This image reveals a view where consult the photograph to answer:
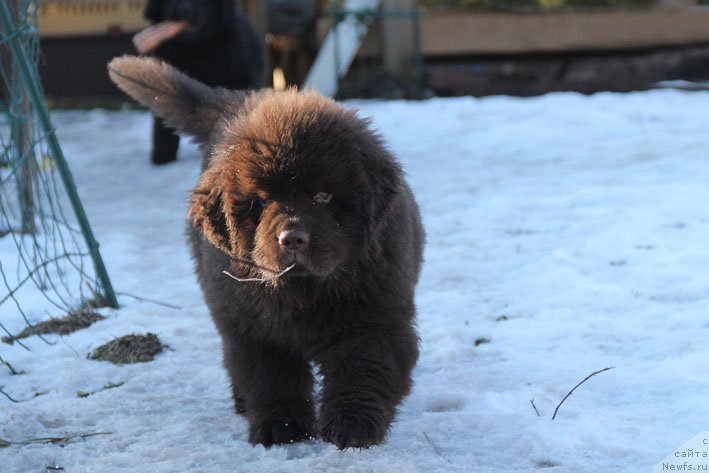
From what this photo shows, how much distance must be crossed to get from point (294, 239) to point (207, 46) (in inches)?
194

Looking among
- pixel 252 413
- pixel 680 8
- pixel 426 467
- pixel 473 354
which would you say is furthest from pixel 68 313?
pixel 680 8

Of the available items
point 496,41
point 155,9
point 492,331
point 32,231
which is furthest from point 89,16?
point 492,331

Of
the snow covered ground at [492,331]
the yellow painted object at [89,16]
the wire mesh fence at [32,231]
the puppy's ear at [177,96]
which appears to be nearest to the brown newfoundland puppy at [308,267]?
the snow covered ground at [492,331]

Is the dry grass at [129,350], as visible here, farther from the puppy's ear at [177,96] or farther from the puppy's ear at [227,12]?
the puppy's ear at [227,12]

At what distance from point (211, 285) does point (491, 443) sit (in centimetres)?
99

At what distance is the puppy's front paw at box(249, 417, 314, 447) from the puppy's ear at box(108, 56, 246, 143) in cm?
115

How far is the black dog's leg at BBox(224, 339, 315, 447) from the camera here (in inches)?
105

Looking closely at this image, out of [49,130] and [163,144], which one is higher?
[49,130]

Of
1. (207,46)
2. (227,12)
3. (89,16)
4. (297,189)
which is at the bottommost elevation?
(89,16)

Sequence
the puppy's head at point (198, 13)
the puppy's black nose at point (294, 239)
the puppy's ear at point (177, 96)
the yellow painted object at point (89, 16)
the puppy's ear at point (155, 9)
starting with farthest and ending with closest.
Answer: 1. the yellow painted object at point (89, 16)
2. the puppy's ear at point (155, 9)
3. the puppy's head at point (198, 13)
4. the puppy's ear at point (177, 96)
5. the puppy's black nose at point (294, 239)

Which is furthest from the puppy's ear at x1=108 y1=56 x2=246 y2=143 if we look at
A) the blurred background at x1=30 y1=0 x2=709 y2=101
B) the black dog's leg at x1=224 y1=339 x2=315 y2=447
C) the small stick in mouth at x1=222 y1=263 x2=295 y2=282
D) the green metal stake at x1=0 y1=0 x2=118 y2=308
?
the blurred background at x1=30 y1=0 x2=709 y2=101

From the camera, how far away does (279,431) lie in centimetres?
265

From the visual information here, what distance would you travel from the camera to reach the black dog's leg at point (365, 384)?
8.16 ft

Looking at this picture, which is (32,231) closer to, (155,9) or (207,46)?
(207,46)
